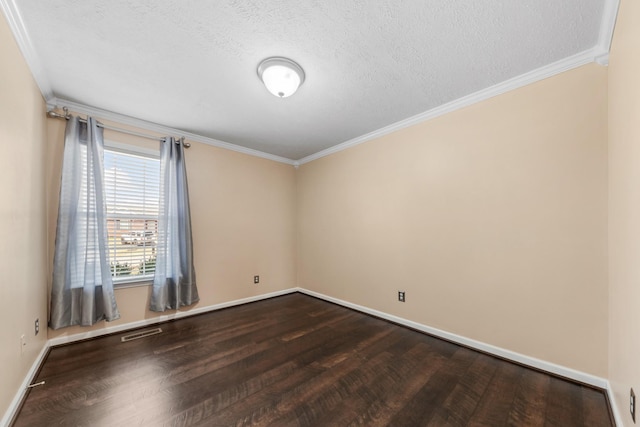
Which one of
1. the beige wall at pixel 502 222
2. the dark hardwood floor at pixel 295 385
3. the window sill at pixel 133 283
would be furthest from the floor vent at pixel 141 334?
the beige wall at pixel 502 222

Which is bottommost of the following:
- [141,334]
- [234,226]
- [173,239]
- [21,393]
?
[141,334]

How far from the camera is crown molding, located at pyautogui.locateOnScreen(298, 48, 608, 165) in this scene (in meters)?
1.88

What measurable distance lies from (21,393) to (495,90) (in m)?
4.37

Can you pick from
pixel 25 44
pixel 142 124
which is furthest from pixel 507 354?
pixel 142 124

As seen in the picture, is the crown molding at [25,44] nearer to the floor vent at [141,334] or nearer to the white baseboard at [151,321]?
the white baseboard at [151,321]

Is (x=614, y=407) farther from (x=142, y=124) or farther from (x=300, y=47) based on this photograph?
(x=142, y=124)

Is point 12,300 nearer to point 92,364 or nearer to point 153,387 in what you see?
point 92,364

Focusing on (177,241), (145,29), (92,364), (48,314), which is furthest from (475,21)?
(48,314)

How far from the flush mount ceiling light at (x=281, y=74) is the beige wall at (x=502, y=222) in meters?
1.60

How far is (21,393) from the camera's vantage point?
1.66 m

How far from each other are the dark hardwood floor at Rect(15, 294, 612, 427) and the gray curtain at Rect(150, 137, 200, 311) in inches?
19.5

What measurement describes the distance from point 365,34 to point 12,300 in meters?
2.91

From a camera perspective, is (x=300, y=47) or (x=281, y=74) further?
(x=281, y=74)

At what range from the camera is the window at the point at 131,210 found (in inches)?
112
